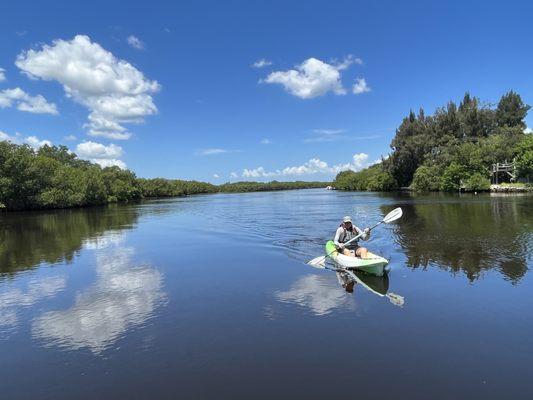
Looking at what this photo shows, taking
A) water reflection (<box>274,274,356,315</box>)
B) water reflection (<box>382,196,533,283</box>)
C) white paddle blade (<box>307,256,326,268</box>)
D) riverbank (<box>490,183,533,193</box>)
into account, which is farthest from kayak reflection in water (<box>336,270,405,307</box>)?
riverbank (<box>490,183,533,193</box>)

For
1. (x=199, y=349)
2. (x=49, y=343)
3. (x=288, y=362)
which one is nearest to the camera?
(x=288, y=362)

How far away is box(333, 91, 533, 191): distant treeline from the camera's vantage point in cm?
7212

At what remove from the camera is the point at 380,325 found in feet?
30.3

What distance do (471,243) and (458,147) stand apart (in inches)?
2590

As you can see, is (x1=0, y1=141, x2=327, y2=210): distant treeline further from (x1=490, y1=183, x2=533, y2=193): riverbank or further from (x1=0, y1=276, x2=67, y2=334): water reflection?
(x1=490, y1=183, x2=533, y2=193): riverbank

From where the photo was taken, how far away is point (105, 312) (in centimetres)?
1099

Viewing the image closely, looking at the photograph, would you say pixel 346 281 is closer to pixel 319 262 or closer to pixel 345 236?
pixel 319 262

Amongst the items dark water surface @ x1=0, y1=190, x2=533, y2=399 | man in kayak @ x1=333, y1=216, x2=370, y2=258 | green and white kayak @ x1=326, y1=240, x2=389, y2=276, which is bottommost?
dark water surface @ x1=0, y1=190, x2=533, y2=399

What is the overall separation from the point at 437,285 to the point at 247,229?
17870mm

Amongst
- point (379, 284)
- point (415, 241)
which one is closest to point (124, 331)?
point (379, 284)

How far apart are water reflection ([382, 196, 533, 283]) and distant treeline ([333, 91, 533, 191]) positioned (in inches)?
1796

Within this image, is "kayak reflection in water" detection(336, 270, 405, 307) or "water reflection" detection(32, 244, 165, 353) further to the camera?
"kayak reflection in water" detection(336, 270, 405, 307)

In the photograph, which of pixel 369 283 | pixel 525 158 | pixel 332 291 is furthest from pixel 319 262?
pixel 525 158

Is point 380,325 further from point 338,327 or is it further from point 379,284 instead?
point 379,284
